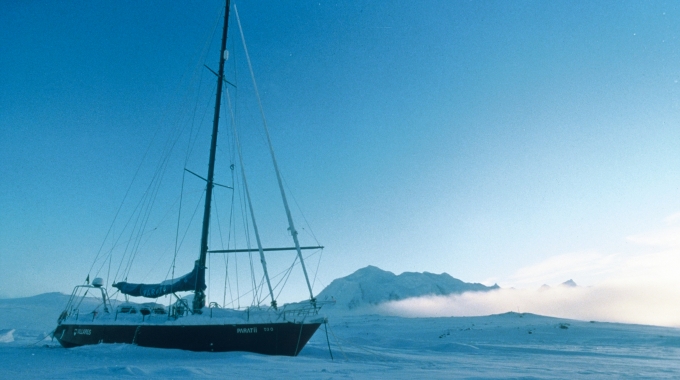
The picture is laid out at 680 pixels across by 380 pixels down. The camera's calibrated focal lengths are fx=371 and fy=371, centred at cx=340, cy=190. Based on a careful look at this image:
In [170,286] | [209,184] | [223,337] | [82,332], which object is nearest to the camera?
[223,337]

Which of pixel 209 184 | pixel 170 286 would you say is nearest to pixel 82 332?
pixel 170 286

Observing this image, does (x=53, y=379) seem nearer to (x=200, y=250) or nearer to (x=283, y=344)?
(x=283, y=344)

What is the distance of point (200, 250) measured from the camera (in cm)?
2302

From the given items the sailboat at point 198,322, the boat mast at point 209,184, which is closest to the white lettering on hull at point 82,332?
the sailboat at point 198,322

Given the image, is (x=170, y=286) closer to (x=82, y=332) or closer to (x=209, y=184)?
(x=82, y=332)

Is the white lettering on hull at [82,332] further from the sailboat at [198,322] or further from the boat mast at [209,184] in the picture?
the boat mast at [209,184]

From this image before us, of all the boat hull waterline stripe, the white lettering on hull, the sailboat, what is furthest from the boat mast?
the white lettering on hull

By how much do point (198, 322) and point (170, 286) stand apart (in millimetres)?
3927

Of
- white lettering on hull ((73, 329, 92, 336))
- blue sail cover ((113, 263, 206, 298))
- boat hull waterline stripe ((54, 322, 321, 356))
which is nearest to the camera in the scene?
boat hull waterline stripe ((54, 322, 321, 356))

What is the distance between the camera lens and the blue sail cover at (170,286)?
841 inches

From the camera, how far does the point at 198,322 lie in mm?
18656

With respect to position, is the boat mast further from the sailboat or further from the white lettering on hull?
the white lettering on hull

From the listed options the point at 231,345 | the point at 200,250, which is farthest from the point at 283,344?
the point at 200,250

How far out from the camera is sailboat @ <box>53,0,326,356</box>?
18500mm
